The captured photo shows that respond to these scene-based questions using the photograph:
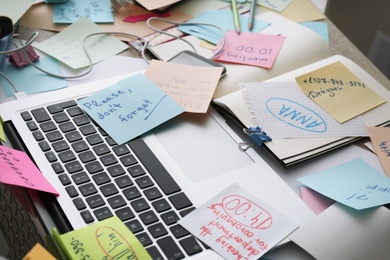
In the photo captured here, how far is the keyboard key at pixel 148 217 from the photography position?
2.30 ft

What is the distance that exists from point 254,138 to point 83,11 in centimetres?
43

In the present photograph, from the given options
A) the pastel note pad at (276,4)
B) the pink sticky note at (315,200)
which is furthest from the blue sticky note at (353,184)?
the pastel note pad at (276,4)

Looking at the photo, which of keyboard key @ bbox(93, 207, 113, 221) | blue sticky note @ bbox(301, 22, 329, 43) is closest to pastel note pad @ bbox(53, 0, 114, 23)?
blue sticky note @ bbox(301, 22, 329, 43)

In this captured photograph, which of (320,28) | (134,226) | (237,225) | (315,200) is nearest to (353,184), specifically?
(315,200)

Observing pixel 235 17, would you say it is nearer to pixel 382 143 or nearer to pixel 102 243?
pixel 382 143

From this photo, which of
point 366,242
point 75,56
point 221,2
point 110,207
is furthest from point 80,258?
point 221,2

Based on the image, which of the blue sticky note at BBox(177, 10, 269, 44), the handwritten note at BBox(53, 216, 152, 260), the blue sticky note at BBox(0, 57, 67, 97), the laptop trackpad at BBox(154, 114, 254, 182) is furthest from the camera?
the blue sticky note at BBox(177, 10, 269, 44)

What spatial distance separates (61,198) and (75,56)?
0.32m

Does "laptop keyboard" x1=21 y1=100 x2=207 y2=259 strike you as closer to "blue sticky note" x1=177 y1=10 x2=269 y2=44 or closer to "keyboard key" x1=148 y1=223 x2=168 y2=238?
"keyboard key" x1=148 y1=223 x2=168 y2=238

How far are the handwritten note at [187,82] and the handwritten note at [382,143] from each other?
0.23 m

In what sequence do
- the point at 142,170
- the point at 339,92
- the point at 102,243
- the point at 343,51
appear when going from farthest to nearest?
the point at 343,51, the point at 339,92, the point at 142,170, the point at 102,243

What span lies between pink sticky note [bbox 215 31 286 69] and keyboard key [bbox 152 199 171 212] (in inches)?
12.6

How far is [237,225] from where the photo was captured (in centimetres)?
71

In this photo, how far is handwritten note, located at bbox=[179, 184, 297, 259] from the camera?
0.68 meters
